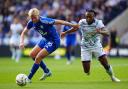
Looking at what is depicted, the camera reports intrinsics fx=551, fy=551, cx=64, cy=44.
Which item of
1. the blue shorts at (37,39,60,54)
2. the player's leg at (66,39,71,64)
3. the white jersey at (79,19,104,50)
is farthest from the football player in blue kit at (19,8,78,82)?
the player's leg at (66,39,71,64)

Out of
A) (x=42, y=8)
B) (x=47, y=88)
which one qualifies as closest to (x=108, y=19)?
(x=42, y=8)

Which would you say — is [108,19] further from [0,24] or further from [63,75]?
[63,75]

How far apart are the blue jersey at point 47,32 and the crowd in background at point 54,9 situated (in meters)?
21.3

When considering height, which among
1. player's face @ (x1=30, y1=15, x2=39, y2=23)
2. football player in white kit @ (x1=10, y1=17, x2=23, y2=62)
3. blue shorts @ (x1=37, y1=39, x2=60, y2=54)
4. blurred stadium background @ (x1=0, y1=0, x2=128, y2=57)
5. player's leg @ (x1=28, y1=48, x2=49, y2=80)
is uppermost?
blurred stadium background @ (x1=0, y1=0, x2=128, y2=57)

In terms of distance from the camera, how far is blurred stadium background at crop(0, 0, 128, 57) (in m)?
40.2

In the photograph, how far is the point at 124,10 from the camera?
4212cm

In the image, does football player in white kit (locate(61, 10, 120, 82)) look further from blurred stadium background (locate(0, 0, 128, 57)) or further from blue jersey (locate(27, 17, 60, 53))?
blurred stadium background (locate(0, 0, 128, 57))

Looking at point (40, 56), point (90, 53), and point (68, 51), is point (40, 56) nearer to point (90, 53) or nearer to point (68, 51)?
point (90, 53)

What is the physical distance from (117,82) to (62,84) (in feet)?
6.24

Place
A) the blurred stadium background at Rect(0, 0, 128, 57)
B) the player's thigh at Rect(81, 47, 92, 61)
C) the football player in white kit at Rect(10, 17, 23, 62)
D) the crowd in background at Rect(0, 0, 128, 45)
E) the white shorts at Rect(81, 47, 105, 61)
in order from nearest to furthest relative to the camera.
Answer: the white shorts at Rect(81, 47, 105, 61) < the player's thigh at Rect(81, 47, 92, 61) < the football player in white kit at Rect(10, 17, 23, 62) < the blurred stadium background at Rect(0, 0, 128, 57) < the crowd in background at Rect(0, 0, 128, 45)

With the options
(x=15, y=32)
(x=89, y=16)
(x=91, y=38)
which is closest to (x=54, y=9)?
(x=15, y=32)

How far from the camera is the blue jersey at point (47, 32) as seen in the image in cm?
1808

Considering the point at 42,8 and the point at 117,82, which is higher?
the point at 42,8

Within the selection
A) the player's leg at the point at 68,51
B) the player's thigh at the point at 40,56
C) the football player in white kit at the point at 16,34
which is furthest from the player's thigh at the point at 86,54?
the football player in white kit at the point at 16,34
